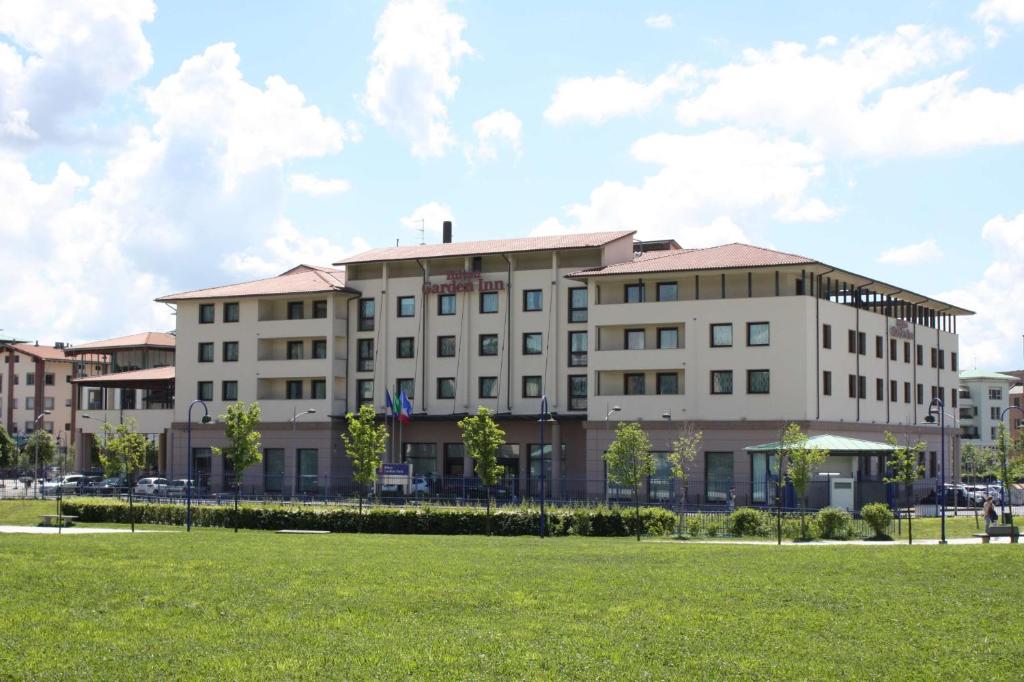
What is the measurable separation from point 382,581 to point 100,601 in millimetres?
5148

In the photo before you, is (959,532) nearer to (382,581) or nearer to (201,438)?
(382,581)

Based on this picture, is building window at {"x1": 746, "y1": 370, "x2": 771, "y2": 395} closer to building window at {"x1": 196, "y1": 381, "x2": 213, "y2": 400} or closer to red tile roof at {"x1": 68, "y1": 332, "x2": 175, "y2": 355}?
building window at {"x1": 196, "y1": 381, "x2": 213, "y2": 400}

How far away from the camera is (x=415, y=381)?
78.7 metres

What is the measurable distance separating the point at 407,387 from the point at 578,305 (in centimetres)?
1260

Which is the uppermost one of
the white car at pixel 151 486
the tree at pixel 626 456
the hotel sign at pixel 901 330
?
the hotel sign at pixel 901 330

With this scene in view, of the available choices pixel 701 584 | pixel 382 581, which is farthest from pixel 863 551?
pixel 382 581

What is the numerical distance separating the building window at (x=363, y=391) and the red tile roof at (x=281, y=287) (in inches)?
241

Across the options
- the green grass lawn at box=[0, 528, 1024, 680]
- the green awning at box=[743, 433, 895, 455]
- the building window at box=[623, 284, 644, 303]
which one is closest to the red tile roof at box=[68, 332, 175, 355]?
the building window at box=[623, 284, 644, 303]

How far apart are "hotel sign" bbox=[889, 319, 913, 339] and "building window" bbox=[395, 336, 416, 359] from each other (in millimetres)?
30051

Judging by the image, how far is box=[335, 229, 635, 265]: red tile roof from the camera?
7494 centimetres

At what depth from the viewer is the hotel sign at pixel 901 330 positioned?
3034 inches

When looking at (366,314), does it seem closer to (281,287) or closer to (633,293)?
(281,287)

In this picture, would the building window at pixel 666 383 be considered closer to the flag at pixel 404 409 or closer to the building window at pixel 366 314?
the flag at pixel 404 409

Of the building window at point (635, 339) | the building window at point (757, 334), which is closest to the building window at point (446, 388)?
the building window at point (635, 339)
